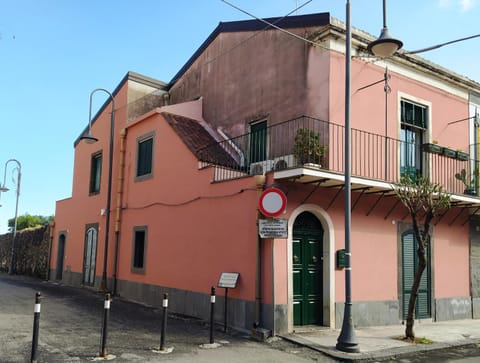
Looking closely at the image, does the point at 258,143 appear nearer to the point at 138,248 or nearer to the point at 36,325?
the point at 138,248

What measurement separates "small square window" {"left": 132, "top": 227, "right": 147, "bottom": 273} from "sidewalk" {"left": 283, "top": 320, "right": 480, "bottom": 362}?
664 centimetres

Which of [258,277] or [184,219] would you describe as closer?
[258,277]

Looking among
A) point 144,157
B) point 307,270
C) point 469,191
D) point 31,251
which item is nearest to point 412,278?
point 469,191

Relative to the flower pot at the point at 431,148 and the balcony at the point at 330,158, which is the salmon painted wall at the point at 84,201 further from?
the flower pot at the point at 431,148

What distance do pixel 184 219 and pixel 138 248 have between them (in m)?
3.18

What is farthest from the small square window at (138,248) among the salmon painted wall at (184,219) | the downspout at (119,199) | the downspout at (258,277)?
the downspout at (258,277)

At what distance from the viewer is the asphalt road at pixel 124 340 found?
742 centimetres

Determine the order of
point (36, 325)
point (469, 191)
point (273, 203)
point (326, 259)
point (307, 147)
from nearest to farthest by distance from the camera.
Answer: point (36, 325), point (273, 203), point (307, 147), point (326, 259), point (469, 191)

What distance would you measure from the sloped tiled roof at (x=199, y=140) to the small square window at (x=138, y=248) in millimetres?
Result: 3352

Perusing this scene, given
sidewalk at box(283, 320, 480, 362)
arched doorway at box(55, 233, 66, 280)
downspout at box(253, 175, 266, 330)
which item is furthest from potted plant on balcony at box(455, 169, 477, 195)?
arched doorway at box(55, 233, 66, 280)

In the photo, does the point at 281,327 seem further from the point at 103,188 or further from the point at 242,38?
the point at 103,188

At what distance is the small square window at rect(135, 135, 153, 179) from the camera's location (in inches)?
582

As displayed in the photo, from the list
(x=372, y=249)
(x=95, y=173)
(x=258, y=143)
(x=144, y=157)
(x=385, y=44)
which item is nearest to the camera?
(x=385, y=44)

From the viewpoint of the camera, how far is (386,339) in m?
9.37
